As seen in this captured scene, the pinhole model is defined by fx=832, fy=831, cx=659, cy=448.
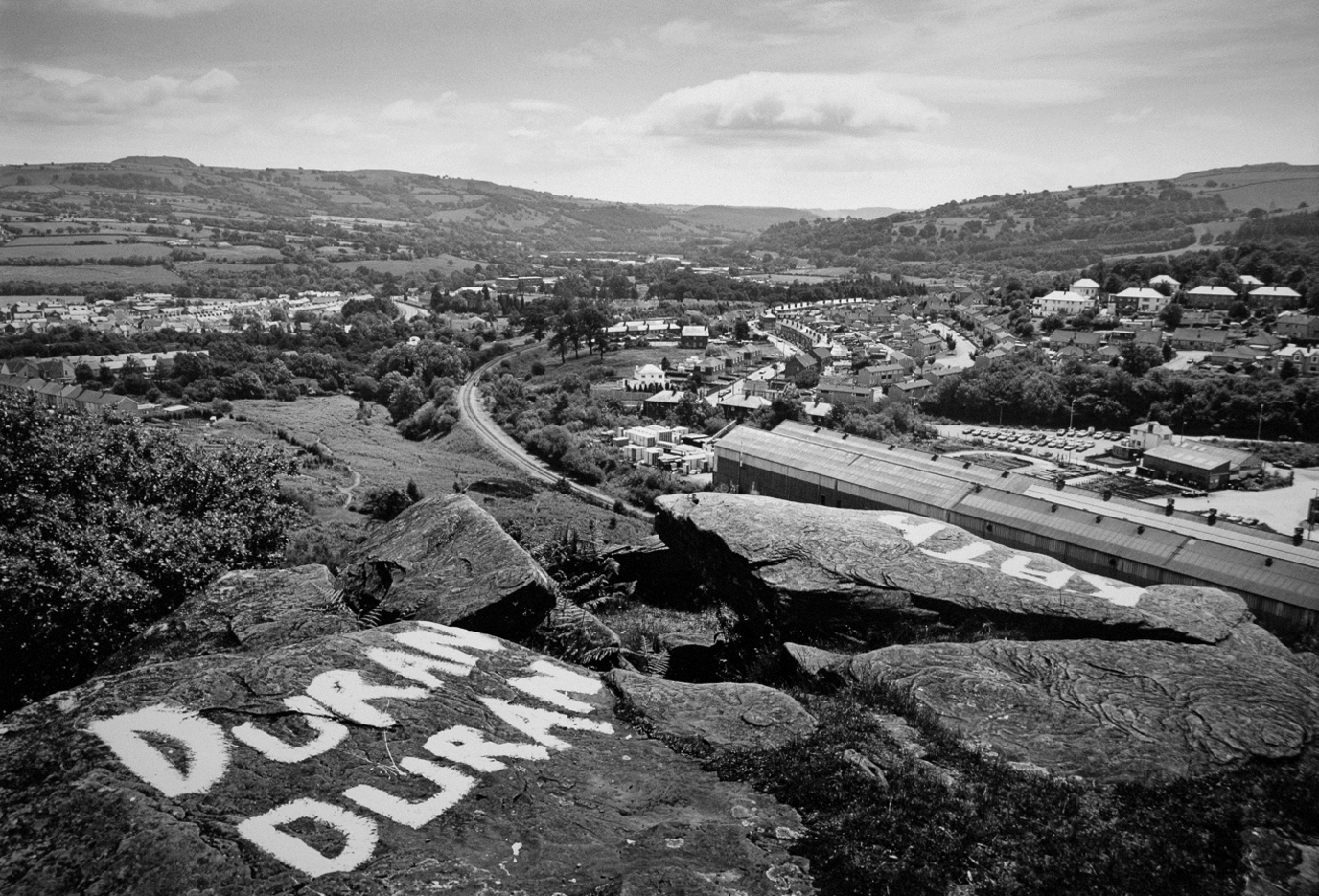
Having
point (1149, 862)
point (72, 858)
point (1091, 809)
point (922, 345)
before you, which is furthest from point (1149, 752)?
point (922, 345)

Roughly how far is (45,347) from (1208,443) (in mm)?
91523

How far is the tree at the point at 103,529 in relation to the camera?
32.4 feet

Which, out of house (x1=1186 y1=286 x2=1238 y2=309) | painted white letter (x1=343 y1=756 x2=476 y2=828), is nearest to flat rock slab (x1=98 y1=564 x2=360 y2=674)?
painted white letter (x1=343 y1=756 x2=476 y2=828)

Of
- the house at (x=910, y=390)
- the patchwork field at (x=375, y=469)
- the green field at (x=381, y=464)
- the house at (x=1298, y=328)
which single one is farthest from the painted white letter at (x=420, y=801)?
the house at (x=1298, y=328)

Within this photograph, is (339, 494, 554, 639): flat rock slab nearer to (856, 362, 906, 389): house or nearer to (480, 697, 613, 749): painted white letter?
(480, 697, 613, 749): painted white letter

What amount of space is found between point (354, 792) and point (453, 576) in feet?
13.5

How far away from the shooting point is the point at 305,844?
497 cm

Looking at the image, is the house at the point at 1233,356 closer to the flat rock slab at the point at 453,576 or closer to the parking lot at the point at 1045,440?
the parking lot at the point at 1045,440

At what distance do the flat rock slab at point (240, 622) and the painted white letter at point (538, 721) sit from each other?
2.66 metres

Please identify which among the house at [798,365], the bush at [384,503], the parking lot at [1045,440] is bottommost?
the parking lot at [1045,440]

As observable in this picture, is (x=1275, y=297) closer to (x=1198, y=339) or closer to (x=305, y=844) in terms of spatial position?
(x=1198, y=339)

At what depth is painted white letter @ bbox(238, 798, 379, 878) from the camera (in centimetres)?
482

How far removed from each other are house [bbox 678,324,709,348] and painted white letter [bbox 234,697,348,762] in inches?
3381

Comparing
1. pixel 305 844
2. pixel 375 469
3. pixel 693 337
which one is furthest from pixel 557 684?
pixel 693 337
